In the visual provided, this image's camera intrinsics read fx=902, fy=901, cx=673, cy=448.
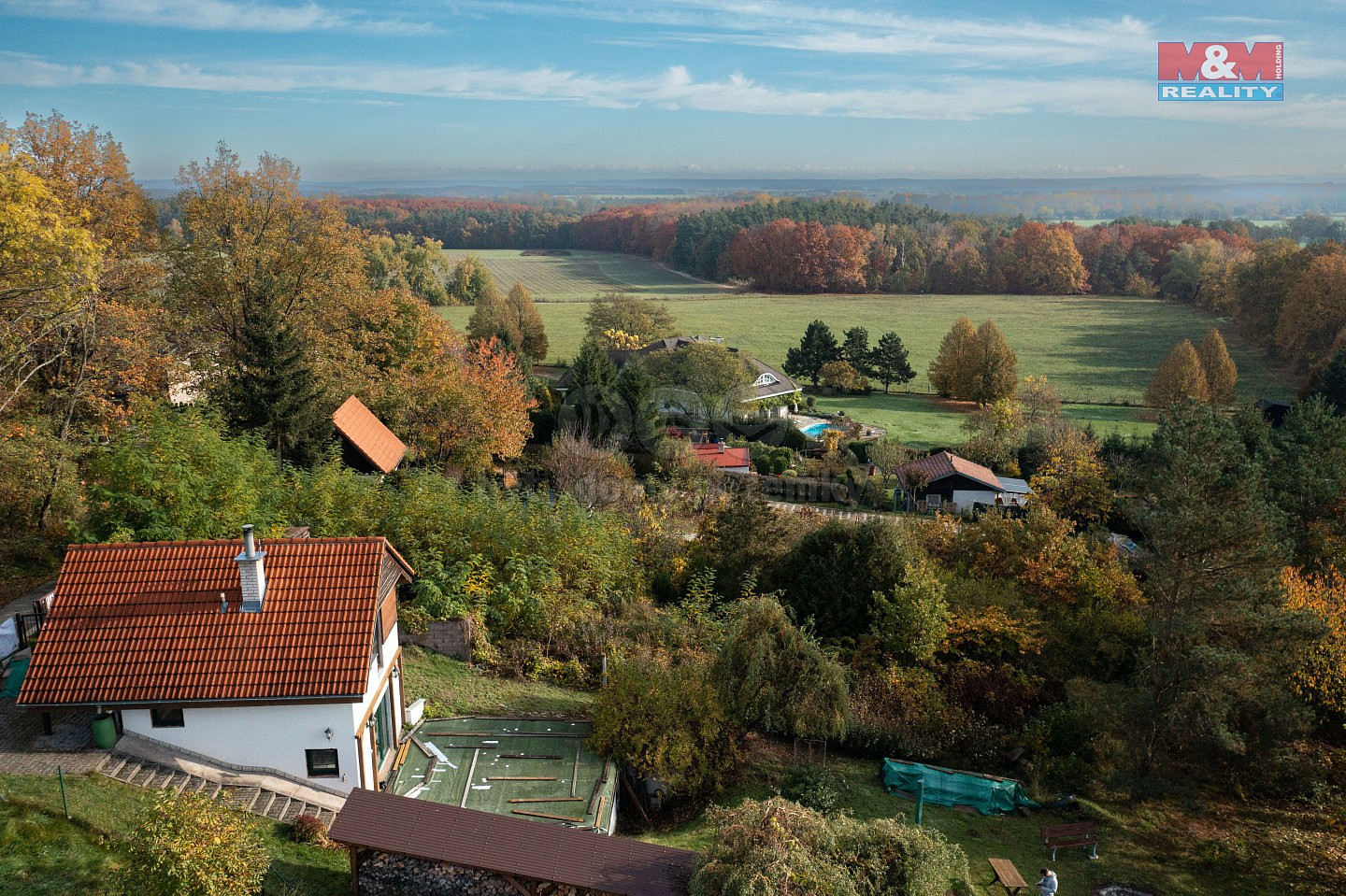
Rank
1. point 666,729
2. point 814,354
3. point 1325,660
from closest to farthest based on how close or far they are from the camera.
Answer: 1. point 666,729
2. point 1325,660
3. point 814,354

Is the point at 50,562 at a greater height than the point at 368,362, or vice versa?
the point at 368,362

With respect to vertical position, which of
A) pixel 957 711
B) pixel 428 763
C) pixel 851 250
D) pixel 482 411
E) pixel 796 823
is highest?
pixel 851 250

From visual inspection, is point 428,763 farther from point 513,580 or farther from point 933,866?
Answer: point 933,866

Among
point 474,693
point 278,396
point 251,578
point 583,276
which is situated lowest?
point 474,693

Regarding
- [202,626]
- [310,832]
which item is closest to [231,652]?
[202,626]

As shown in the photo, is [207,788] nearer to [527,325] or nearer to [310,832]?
[310,832]

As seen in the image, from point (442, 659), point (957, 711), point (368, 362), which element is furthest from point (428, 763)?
point (368, 362)
